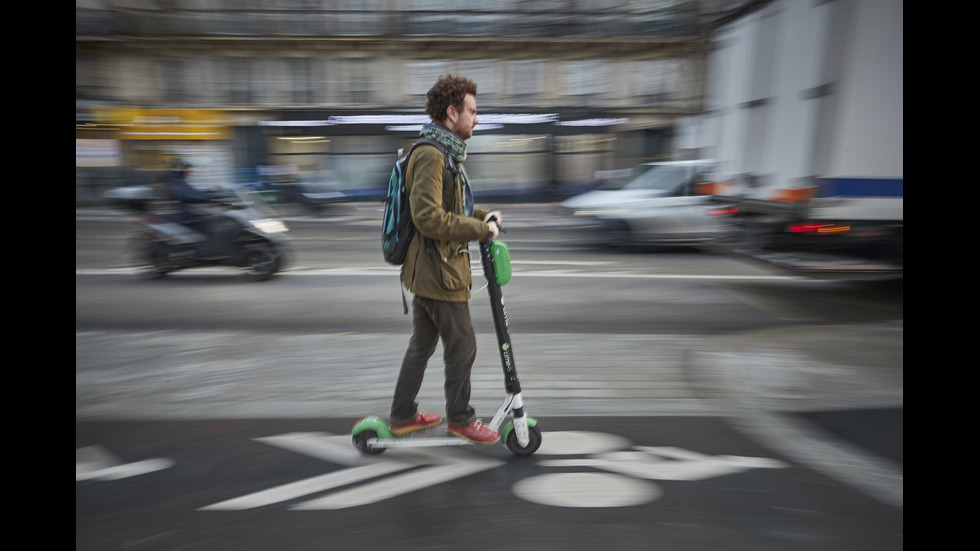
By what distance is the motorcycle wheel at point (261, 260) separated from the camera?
9.45m

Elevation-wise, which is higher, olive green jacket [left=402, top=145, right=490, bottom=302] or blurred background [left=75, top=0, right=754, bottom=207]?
blurred background [left=75, top=0, right=754, bottom=207]

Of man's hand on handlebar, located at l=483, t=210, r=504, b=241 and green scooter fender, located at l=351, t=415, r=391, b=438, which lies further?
green scooter fender, located at l=351, t=415, r=391, b=438

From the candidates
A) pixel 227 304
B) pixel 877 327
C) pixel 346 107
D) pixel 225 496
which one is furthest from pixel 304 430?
pixel 346 107

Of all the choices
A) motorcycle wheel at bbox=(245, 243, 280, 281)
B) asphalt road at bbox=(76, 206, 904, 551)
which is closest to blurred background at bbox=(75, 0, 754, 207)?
motorcycle wheel at bbox=(245, 243, 280, 281)

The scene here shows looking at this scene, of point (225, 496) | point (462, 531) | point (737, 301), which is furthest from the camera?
point (737, 301)

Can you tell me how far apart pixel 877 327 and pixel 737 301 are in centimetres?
154

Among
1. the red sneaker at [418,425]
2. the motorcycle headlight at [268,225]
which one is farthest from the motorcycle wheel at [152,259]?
the red sneaker at [418,425]

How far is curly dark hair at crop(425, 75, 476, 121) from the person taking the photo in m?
3.25

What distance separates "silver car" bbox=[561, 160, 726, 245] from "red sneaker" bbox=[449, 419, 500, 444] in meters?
8.24

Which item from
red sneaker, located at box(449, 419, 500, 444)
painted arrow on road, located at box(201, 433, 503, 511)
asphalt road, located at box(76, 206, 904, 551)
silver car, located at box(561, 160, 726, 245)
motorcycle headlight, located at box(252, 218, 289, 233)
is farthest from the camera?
silver car, located at box(561, 160, 726, 245)

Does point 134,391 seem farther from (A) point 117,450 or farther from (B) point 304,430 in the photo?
(B) point 304,430

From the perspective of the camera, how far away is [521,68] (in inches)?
1059

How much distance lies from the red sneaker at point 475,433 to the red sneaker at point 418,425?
145mm

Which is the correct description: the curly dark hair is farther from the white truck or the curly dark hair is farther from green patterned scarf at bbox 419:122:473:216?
the white truck
